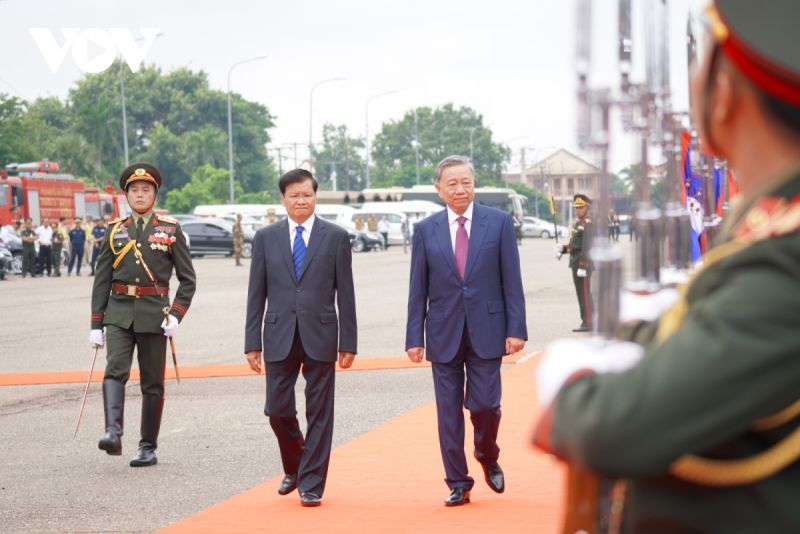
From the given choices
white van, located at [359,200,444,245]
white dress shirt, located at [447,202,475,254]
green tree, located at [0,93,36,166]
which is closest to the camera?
white dress shirt, located at [447,202,475,254]

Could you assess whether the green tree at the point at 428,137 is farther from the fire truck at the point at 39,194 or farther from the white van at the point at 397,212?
the fire truck at the point at 39,194

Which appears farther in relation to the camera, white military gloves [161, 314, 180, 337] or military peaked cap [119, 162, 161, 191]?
military peaked cap [119, 162, 161, 191]

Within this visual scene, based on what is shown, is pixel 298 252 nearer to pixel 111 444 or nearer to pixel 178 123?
pixel 111 444

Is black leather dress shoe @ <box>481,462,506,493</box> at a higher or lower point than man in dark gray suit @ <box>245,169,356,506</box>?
lower

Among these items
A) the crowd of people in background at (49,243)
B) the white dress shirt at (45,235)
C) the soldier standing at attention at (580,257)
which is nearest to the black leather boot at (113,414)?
the soldier standing at attention at (580,257)

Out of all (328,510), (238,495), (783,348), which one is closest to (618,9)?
(783,348)

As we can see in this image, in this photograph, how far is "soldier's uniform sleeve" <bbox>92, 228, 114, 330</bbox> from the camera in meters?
8.60

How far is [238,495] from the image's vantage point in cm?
731

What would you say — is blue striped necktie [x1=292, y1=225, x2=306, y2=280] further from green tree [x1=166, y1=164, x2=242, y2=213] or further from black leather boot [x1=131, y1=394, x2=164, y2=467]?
green tree [x1=166, y1=164, x2=242, y2=213]

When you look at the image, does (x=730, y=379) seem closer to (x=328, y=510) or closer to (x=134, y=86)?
(x=328, y=510)

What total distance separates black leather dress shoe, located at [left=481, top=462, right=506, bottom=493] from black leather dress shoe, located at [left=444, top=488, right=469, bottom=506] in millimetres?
232

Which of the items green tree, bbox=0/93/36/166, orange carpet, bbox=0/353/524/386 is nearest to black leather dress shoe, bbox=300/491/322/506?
orange carpet, bbox=0/353/524/386

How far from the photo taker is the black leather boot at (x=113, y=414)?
318 inches

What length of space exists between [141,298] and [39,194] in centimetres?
3682
